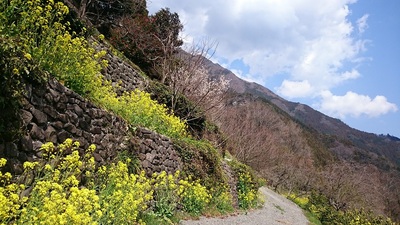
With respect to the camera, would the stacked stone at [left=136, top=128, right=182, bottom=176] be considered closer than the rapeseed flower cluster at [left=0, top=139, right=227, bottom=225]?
No

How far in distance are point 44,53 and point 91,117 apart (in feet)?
4.72

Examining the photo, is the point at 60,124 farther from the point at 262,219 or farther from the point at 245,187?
the point at 245,187

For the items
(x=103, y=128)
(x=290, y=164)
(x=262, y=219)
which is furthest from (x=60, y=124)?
(x=290, y=164)

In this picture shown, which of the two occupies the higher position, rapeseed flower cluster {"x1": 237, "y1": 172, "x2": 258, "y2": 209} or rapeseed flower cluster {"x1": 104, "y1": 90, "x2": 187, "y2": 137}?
rapeseed flower cluster {"x1": 104, "y1": 90, "x2": 187, "y2": 137}

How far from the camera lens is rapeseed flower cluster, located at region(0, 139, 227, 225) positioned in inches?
121

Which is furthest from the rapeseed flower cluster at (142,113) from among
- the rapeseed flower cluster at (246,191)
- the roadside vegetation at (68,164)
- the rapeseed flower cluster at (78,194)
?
the rapeseed flower cluster at (246,191)

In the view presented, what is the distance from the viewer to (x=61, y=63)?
570 cm

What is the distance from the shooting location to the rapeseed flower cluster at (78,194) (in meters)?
3.06

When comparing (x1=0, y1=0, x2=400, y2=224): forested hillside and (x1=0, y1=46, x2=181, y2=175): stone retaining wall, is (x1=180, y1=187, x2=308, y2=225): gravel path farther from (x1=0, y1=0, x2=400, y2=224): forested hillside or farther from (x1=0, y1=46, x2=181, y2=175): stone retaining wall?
(x1=0, y1=46, x2=181, y2=175): stone retaining wall

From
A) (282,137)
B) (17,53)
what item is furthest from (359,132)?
(17,53)

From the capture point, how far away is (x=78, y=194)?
136 inches

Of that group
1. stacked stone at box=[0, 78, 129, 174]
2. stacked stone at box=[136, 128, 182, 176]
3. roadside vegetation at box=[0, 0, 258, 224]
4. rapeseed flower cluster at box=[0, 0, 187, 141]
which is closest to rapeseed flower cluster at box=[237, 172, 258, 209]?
roadside vegetation at box=[0, 0, 258, 224]

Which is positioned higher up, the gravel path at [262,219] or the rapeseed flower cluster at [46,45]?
the rapeseed flower cluster at [46,45]

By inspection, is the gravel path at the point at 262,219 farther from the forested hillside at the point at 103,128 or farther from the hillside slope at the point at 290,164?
the hillside slope at the point at 290,164
